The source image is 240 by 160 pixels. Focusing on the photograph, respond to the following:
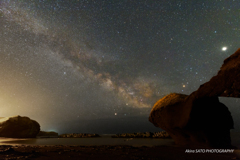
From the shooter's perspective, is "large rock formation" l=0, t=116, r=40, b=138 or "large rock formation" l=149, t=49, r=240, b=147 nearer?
"large rock formation" l=149, t=49, r=240, b=147

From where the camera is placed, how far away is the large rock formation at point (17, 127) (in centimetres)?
A: 2842

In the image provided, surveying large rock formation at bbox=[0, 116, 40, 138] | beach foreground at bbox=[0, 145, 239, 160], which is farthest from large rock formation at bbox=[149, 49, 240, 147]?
large rock formation at bbox=[0, 116, 40, 138]

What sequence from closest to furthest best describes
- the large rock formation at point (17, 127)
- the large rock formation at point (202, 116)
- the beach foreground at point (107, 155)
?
1. the beach foreground at point (107, 155)
2. the large rock formation at point (202, 116)
3. the large rock formation at point (17, 127)

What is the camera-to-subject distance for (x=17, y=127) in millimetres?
29828

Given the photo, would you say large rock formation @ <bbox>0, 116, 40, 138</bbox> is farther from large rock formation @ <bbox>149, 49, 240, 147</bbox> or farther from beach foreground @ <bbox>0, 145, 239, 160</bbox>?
large rock formation @ <bbox>149, 49, 240, 147</bbox>

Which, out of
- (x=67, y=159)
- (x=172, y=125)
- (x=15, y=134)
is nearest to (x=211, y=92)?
(x=172, y=125)

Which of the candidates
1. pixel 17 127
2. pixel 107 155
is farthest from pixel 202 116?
pixel 17 127

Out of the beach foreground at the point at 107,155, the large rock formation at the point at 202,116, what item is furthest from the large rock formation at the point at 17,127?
the large rock formation at the point at 202,116

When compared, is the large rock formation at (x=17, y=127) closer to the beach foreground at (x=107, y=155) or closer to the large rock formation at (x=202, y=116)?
the beach foreground at (x=107, y=155)

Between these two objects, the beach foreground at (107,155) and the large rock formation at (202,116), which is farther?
the large rock formation at (202,116)

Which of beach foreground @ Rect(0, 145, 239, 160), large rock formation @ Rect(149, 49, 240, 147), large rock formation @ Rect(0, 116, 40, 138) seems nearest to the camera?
beach foreground @ Rect(0, 145, 239, 160)

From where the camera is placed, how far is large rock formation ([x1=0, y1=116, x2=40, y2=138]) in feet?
93.2

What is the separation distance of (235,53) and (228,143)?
305 inches

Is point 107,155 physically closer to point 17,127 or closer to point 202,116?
point 202,116
